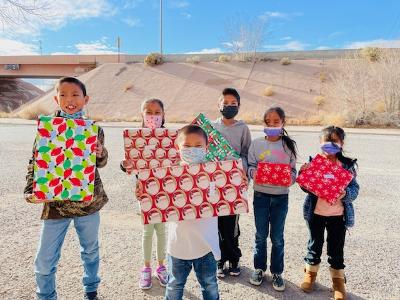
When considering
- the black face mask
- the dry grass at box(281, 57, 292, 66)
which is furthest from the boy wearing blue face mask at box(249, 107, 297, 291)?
the dry grass at box(281, 57, 292, 66)

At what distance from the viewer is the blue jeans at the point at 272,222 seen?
3.38 meters

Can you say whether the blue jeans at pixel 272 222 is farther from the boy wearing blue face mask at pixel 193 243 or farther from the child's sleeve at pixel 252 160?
the boy wearing blue face mask at pixel 193 243

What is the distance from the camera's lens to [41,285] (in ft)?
9.00

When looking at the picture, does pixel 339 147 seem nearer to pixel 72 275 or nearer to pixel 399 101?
pixel 72 275

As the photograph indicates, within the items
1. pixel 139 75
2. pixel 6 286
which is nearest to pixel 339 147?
pixel 6 286

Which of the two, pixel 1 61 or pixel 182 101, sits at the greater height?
pixel 1 61

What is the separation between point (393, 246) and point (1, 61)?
58687 mm

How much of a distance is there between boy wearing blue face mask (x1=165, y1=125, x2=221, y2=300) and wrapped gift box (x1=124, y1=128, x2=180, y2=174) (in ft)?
2.74

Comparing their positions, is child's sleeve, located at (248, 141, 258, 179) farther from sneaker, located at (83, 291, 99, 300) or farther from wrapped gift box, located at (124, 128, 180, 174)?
sneaker, located at (83, 291, 99, 300)

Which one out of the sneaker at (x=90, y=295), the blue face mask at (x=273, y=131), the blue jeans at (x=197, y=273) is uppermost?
the blue face mask at (x=273, y=131)

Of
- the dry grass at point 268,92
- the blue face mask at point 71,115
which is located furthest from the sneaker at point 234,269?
the dry grass at point 268,92

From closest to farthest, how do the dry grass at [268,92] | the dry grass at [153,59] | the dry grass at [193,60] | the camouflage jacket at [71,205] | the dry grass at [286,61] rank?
1. the camouflage jacket at [71,205]
2. the dry grass at [268,92]
3. the dry grass at [286,61]
4. the dry grass at [193,60]
5. the dry grass at [153,59]

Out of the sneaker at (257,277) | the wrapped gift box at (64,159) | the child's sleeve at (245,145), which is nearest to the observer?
the wrapped gift box at (64,159)

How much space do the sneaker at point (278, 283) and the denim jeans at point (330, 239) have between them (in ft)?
1.05
